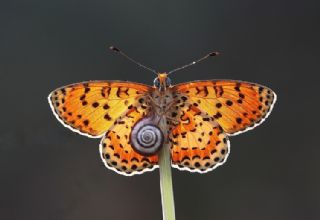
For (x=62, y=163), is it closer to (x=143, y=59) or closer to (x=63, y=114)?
(x=143, y=59)

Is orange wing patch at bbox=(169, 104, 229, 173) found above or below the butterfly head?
below

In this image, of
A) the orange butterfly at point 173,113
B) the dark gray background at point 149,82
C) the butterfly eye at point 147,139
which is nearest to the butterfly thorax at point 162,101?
the orange butterfly at point 173,113

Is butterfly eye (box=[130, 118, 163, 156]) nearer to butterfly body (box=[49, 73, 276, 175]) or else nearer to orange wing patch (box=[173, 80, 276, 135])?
butterfly body (box=[49, 73, 276, 175])

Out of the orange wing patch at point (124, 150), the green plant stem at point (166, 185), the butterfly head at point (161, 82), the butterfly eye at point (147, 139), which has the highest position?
the butterfly head at point (161, 82)

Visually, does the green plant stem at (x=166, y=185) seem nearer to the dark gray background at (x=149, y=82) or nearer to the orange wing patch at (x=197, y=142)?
the orange wing patch at (x=197, y=142)

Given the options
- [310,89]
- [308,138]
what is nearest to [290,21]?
[310,89]

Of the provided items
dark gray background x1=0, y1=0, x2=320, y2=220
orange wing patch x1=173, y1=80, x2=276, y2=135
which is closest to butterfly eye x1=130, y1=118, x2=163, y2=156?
orange wing patch x1=173, y1=80, x2=276, y2=135
